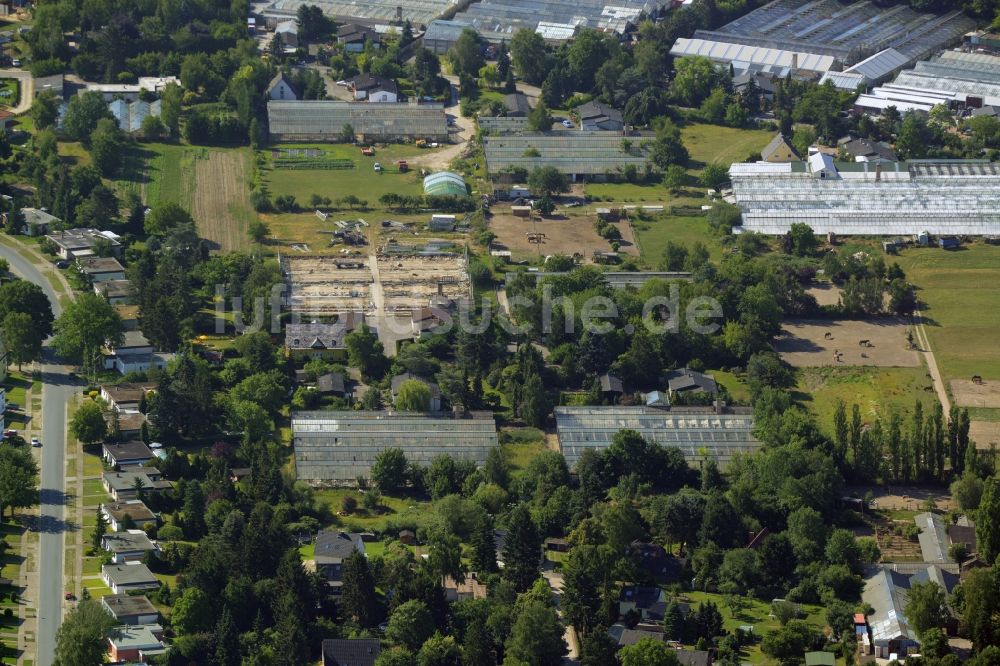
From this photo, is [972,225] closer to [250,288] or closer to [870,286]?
[870,286]

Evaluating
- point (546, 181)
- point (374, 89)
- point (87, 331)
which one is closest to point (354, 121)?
point (374, 89)

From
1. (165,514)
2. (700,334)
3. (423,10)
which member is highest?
(423,10)

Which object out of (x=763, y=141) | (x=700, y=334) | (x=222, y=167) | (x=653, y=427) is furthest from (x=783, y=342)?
(x=222, y=167)

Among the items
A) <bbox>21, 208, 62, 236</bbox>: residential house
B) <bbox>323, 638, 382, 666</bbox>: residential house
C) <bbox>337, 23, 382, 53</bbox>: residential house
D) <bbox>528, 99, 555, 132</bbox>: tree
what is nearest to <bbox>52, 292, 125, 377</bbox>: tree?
<bbox>21, 208, 62, 236</bbox>: residential house

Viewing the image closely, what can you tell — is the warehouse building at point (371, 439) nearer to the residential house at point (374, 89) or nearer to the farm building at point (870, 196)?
the farm building at point (870, 196)

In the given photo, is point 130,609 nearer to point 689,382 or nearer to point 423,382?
point 423,382

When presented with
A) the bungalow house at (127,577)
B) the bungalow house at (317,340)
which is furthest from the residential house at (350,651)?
the bungalow house at (317,340)
